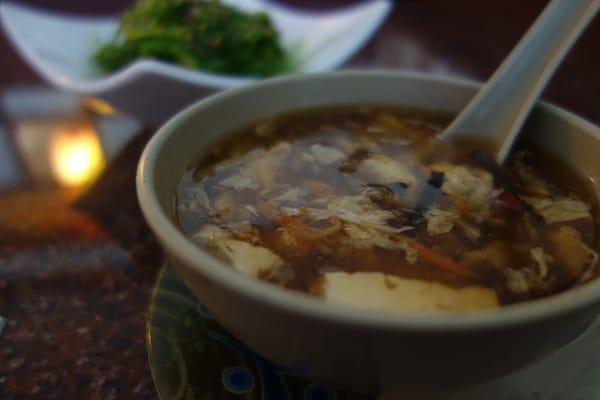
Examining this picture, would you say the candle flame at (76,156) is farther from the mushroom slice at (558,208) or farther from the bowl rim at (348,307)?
the mushroom slice at (558,208)

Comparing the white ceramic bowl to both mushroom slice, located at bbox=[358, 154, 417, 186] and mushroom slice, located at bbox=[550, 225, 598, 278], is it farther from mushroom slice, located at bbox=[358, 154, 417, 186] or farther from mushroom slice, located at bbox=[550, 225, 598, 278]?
mushroom slice, located at bbox=[358, 154, 417, 186]

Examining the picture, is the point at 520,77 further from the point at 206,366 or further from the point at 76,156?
the point at 76,156

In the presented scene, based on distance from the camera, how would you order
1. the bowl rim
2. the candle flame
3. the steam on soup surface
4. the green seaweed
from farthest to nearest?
the green seaweed
the candle flame
the steam on soup surface
the bowl rim

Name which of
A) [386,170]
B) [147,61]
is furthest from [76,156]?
[386,170]

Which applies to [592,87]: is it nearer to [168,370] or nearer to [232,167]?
[232,167]

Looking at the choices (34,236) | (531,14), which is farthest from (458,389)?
(531,14)

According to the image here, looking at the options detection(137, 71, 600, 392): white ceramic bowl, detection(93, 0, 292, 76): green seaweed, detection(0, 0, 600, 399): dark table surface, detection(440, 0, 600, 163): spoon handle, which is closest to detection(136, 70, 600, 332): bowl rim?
detection(137, 71, 600, 392): white ceramic bowl
